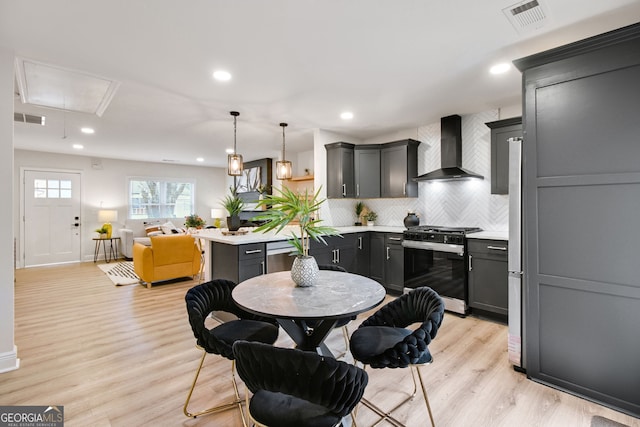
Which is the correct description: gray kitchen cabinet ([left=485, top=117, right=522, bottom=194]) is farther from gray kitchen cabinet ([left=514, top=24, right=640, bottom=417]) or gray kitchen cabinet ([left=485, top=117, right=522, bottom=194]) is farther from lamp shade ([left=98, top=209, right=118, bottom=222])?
lamp shade ([left=98, top=209, right=118, bottom=222])

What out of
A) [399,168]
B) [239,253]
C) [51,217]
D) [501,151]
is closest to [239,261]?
[239,253]

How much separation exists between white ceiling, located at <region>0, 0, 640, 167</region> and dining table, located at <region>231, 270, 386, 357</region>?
1731 mm

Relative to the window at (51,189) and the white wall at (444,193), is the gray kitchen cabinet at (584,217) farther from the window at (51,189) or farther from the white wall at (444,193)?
the window at (51,189)

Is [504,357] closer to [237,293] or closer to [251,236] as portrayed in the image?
[237,293]

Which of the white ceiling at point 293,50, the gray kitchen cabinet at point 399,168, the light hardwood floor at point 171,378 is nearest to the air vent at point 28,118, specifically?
the white ceiling at point 293,50

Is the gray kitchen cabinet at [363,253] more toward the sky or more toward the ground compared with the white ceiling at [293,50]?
more toward the ground

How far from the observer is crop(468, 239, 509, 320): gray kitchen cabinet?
10.8ft

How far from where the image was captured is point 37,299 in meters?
4.32

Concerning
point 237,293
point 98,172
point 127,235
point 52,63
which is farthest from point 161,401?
Result: point 98,172

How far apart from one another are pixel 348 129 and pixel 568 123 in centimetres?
314

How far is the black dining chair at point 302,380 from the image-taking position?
1083mm

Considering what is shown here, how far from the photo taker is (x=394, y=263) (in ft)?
14.4

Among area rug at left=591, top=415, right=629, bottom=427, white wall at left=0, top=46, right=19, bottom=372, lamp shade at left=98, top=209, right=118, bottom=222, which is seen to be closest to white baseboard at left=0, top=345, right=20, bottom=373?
white wall at left=0, top=46, right=19, bottom=372

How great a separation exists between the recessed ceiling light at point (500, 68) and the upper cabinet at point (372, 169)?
1800mm
